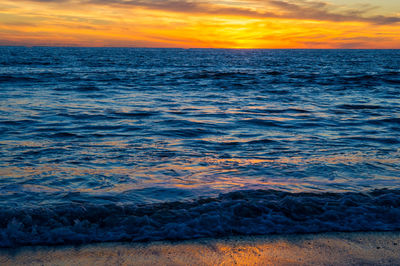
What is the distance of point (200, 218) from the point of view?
13.0ft

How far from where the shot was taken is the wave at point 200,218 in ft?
11.8

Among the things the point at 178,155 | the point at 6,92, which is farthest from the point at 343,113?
the point at 6,92

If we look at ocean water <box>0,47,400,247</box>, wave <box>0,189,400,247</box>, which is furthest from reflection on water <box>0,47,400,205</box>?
wave <box>0,189,400,247</box>

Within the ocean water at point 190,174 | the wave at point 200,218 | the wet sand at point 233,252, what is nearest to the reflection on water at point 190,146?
the ocean water at point 190,174

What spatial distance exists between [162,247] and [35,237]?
137 cm

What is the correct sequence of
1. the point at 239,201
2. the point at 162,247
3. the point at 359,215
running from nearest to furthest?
the point at 162,247
the point at 359,215
the point at 239,201

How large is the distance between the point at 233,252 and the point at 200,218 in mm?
770

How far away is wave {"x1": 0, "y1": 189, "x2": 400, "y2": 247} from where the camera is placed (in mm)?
3592

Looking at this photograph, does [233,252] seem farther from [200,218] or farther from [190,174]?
[190,174]

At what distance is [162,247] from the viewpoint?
11.1 feet

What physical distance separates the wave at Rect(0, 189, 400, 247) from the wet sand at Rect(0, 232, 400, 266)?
0.51ft

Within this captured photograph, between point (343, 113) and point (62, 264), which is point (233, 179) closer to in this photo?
point (62, 264)

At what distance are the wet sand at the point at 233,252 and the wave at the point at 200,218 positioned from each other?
0.15m

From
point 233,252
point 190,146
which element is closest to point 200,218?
point 233,252
